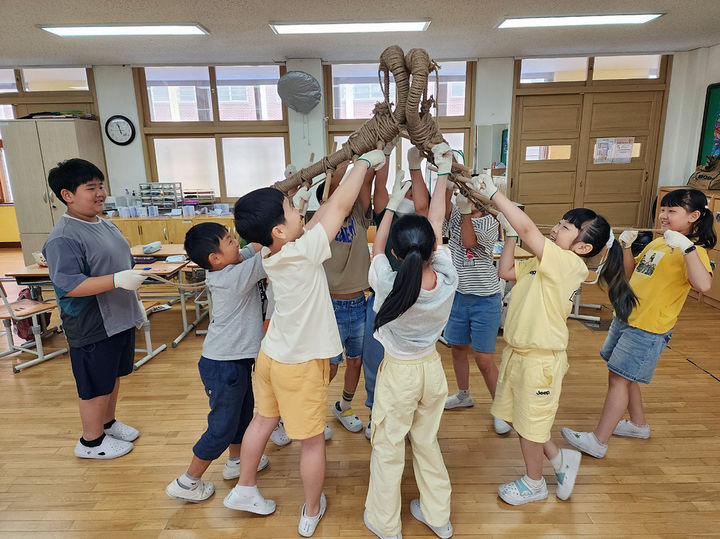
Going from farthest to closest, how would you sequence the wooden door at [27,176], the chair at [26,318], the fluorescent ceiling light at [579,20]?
the wooden door at [27,176]
the fluorescent ceiling light at [579,20]
the chair at [26,318]

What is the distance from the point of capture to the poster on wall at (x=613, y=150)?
542 cm

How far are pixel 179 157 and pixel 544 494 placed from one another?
581 centimetres

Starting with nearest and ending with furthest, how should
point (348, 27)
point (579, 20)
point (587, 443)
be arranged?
point (587, 443) < point (579, 20) < point (348, 27)

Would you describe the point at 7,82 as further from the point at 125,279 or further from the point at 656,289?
the point at 656,289

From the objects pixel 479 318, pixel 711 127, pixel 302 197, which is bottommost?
pixel 479 318

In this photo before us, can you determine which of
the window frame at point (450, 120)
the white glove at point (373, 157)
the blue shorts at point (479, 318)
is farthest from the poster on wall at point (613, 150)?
the white glove at point (373, 157)

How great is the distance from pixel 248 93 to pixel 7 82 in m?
3.20

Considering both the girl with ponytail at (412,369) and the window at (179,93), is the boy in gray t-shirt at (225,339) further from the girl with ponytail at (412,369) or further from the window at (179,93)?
the window at (179,93)

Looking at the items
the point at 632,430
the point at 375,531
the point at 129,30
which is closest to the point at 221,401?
the point at 375,531

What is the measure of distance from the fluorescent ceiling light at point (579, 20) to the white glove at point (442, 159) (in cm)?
306

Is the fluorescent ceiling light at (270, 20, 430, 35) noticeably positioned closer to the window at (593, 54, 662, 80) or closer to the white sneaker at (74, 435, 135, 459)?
the window at (593, 54, 662, 80)

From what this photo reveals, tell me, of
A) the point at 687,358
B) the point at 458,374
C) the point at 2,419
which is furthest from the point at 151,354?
the point at 687,358

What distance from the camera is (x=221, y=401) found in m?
1.68

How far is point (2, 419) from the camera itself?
2.48 m
